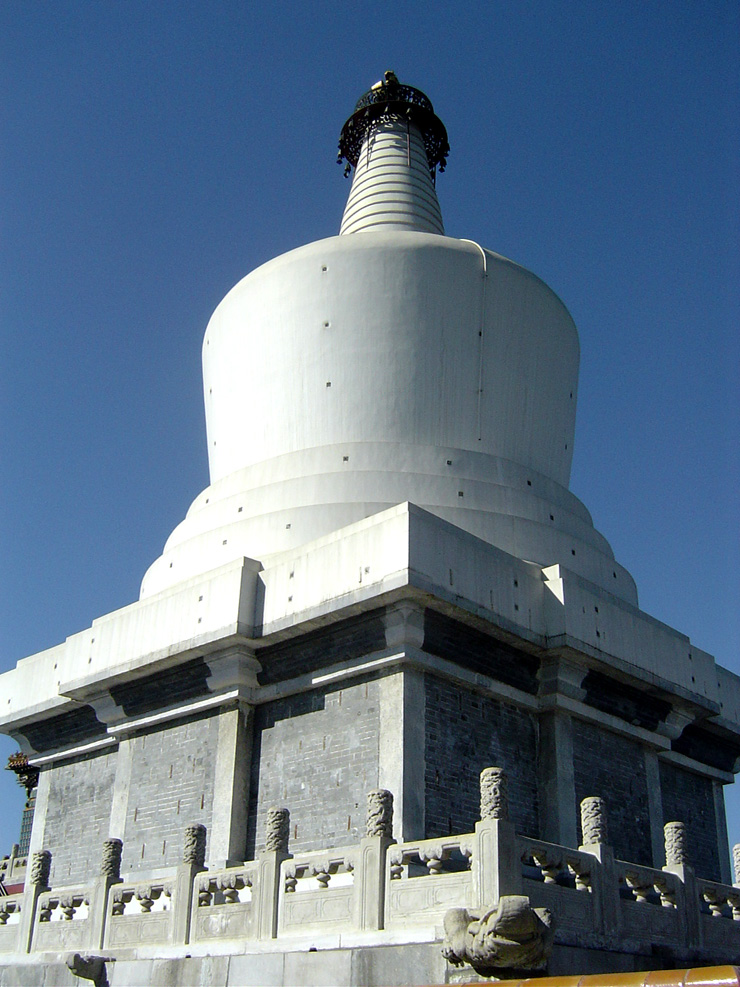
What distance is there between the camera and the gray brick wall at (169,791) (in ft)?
49.6

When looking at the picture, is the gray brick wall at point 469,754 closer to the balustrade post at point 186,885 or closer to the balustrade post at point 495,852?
the balustrade post at point 186,885

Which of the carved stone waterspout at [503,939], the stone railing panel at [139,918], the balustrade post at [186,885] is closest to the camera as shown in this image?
the carved stone waterspout at [503,939]

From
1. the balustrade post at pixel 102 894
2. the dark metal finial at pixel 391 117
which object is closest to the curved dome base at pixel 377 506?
the balustrade post at pixel 102 894

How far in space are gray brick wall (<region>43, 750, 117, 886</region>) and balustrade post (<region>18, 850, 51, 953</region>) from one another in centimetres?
244

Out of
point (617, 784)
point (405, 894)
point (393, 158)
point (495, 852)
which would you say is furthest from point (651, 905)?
point (393, 158)

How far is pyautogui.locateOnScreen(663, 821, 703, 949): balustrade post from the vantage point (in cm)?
1184

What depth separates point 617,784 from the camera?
15.6 metres

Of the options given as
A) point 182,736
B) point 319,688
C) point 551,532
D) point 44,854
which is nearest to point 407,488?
point 551,532

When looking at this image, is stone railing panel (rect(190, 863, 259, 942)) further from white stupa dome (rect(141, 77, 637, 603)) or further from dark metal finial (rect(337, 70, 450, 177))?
dark metal finial (rect(337, 70, 450, 177))

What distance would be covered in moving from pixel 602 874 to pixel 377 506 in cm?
692

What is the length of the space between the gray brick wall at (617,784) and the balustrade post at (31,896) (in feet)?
22.7

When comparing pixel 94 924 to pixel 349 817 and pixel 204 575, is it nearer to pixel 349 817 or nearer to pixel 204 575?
pixel 349 817

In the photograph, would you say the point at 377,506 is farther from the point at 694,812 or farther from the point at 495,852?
the point at 495,852

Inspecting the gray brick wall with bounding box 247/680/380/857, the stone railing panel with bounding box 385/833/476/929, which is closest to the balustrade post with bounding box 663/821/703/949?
the stone railing panel with bounding box 385/833/476/929
